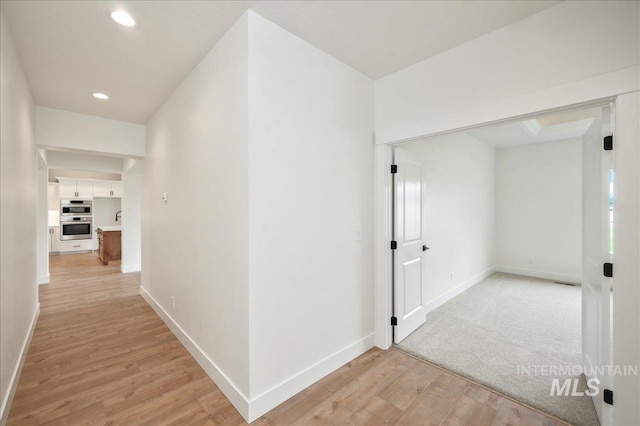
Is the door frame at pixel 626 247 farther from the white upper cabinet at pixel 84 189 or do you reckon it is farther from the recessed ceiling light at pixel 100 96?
the white upper cabinet at pixel 84 189

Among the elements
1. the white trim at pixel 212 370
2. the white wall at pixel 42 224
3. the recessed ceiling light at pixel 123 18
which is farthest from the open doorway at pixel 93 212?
the recessed ceiling light at pixel 123 18

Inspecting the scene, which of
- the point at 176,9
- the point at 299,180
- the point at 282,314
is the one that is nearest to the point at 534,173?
the point at 299,180

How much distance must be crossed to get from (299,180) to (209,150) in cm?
86

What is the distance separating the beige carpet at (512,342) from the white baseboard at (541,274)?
0.94 metres

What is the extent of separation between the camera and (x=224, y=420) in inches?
73.4

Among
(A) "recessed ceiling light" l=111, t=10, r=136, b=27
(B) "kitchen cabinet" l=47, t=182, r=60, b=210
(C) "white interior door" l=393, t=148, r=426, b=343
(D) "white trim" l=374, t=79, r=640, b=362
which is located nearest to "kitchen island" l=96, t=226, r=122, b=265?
(B) "kitchen cabinet" l=47, t=182, r=60, b=210

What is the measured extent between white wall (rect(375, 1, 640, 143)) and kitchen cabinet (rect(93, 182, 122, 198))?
9.92 meters

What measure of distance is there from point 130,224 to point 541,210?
29.9 ft

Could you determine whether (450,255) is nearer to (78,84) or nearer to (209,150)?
(209,150)

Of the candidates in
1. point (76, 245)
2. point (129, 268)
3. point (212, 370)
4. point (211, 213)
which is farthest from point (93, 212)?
point (212, 370)

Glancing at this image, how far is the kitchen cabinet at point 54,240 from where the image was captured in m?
8.73

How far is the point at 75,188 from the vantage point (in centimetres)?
863

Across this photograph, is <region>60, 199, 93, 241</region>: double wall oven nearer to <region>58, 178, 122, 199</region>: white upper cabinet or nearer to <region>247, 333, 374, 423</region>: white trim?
<region>58, 178, 122, 199</region>: white upper cabinet

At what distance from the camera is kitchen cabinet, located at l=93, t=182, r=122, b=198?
893cm
